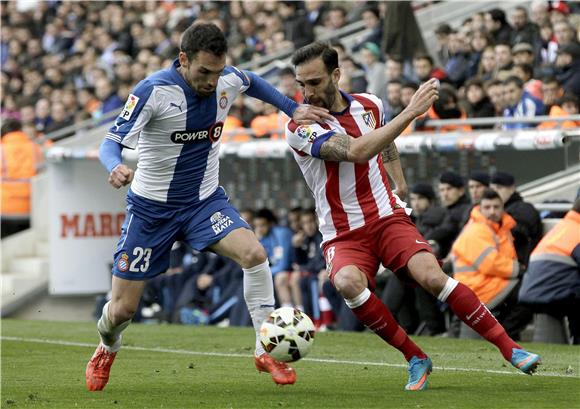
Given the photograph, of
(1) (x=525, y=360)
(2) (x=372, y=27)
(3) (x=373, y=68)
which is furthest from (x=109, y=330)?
(2) (x=372, y=27)

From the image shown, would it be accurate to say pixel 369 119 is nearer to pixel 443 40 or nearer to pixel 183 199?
pixel 183 199

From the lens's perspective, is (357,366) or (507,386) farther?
(357,366)

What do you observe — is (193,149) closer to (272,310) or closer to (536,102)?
(272,310)

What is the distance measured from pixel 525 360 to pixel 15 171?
1495 centimetres

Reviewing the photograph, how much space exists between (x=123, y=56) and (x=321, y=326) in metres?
10.9

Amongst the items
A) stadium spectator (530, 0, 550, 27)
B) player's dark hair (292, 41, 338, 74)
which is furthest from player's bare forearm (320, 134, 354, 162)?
stadium spectator (530, 0, 550, 27)

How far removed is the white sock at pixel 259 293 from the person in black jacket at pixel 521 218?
5.23 m

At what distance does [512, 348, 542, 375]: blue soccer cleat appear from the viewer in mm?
8086

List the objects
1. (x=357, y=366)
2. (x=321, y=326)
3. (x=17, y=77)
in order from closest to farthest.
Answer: (x=357, y=366), (x=321, y=326), (x=17, y=77)

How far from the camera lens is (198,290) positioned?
18.2m

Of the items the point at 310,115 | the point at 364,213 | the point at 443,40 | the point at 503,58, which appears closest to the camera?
the point at 310,115

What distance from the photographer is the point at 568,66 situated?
1559cm

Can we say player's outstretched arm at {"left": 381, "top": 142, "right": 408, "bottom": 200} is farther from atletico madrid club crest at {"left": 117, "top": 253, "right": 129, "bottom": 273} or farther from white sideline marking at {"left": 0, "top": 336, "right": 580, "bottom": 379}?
atletico madrid club crest at {"left": 117, "top": 253, "right": 129, "bottom": 273}

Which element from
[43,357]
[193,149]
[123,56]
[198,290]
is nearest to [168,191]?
[193,149]
